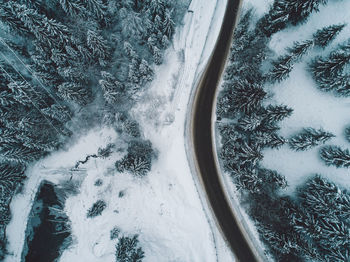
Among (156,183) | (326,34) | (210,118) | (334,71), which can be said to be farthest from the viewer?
(210,118)

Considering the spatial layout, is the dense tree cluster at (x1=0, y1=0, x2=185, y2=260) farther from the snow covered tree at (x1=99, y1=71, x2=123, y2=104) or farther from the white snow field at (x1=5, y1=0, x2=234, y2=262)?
the white snow field at (x1=5, y1=0, x2=234, y2=262)

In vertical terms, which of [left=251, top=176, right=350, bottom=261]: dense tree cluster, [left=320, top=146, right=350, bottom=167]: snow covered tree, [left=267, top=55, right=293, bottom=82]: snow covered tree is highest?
[left=267, top=55, right=293, bottom=82]: snow covered tree

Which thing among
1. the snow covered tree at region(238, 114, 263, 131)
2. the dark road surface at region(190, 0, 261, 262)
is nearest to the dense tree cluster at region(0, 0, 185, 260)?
the dark road surface at region(190, 0, 261, 262)

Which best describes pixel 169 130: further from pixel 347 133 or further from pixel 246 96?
pixel 347 133

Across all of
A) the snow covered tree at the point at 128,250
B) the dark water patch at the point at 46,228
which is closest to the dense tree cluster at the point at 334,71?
the snow covered tree at the point at 128,250

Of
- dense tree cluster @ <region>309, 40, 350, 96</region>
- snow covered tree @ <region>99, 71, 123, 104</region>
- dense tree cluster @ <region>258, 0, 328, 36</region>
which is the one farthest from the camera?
snow covered tree @ <region>99, 71, 123, 104</region>

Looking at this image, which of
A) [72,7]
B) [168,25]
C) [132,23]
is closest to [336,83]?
[168,25]

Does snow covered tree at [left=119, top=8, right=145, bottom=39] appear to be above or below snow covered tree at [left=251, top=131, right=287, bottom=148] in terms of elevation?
above
